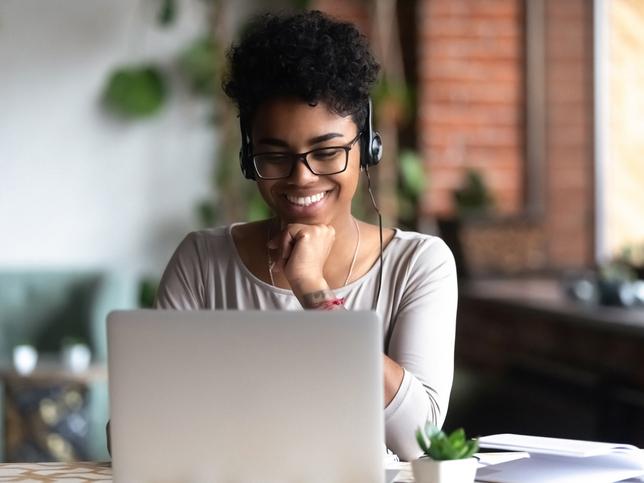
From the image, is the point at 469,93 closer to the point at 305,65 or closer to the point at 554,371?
the point at 554,371

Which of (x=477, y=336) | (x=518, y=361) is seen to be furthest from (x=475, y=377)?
(x=477, y=336)

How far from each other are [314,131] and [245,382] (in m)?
0.63

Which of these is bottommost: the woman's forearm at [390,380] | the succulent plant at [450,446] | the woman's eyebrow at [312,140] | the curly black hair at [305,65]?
the succulent plant at [450,446]

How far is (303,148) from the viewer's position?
75.2 inches

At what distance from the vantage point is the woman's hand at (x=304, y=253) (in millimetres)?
1869

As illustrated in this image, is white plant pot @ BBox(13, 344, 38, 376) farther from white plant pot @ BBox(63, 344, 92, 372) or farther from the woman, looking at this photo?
the woman

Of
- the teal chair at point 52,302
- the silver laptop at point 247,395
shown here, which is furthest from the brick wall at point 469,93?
the silver laptop at point 247,395

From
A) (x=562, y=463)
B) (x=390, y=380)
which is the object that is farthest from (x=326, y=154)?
(x=562, y=463)

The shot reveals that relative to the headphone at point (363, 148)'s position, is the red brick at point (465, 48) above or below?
above

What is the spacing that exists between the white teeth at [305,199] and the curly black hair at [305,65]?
0.14 meters

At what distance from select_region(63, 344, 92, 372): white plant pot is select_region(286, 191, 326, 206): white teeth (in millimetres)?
3077

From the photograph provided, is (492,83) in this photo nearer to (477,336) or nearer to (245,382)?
(477,336)

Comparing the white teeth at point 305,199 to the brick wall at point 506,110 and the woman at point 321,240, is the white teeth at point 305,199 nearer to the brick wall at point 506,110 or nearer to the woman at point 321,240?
the woman at point 321,240

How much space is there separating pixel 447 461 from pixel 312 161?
62 centimetres
